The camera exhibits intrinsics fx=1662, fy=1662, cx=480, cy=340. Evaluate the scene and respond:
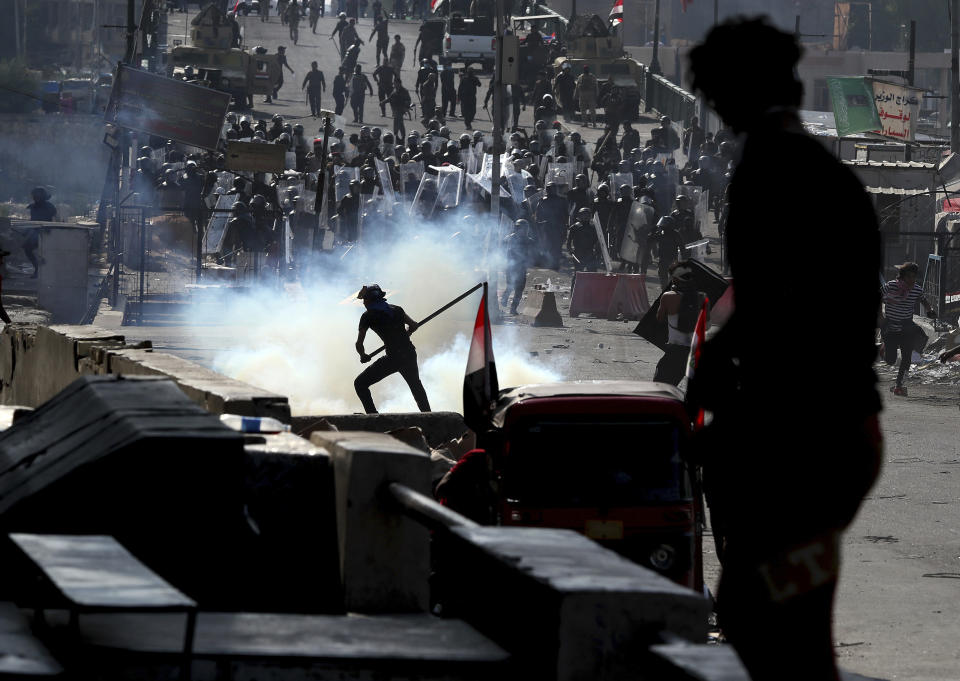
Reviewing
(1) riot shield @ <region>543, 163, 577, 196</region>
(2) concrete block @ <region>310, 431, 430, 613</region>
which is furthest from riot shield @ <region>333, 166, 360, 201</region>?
(2) concrete block @ <region>310, 431, 430, 613</region>

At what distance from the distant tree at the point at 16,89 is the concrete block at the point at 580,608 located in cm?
5279

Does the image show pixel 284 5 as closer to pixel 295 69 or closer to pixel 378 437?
pixel 295 69

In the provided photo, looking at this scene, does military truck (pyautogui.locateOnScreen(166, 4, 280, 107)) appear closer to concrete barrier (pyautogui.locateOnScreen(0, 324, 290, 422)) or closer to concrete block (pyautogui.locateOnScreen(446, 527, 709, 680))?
concrete barrier (pyautogui.locateOnScreen(0, 324, 290, 422))

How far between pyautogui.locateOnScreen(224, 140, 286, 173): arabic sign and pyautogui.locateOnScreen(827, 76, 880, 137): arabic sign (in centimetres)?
1111

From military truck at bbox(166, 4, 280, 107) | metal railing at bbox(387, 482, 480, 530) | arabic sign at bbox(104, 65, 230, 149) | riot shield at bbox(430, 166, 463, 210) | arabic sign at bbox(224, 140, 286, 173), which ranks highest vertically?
military truck at bbox(166, 4, 280, 107)

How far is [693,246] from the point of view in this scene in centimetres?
2886

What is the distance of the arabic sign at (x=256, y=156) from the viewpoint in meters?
27.3

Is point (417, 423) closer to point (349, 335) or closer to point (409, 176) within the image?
point (349, 335)

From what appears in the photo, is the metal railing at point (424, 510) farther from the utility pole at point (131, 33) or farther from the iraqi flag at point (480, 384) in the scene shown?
the utility pole at point (131, 33)

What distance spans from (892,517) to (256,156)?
1746 cm

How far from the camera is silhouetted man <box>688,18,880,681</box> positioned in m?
2.60

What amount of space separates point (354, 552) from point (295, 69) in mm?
51904

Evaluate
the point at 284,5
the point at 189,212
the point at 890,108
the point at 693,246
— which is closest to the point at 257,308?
the point at 189,212

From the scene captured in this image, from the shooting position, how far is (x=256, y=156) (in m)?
27.5
